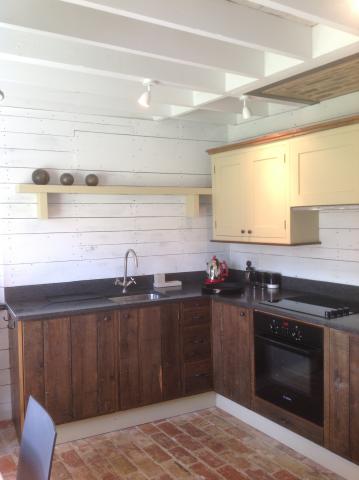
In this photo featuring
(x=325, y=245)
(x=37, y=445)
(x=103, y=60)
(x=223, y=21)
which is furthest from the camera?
(x=325, y=245)

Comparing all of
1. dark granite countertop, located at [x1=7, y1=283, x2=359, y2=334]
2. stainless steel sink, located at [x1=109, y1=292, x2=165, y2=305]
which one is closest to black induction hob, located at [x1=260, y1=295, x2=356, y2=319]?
dark granite countertop, located at [x1=7, y1=283, x2=359, y2=334]

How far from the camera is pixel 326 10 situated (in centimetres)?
197

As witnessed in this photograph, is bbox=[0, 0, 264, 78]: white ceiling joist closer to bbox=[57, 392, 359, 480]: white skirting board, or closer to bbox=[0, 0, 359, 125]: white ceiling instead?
bbox=[0, 0, 359, 125]: white ceiling

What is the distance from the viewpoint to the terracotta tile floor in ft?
9.39

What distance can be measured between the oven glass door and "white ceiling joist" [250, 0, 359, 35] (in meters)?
1.77

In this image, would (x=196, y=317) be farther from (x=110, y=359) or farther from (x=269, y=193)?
(x=269, y=193)

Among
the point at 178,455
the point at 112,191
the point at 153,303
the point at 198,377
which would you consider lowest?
the point at 178,455

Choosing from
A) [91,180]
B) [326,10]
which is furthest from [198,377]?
[326,10]

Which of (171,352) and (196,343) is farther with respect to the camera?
(196,343)

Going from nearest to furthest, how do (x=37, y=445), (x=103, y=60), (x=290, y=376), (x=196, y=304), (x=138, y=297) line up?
(x=37, y=445), (x=103, y=60), (x=290, y=376), (x=196, y=304), (x=138, y=297)

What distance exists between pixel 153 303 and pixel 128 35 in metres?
1.87

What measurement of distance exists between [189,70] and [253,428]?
250cm

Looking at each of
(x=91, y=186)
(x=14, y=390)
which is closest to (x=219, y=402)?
(x=14, y=390)

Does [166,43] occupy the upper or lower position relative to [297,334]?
upper
